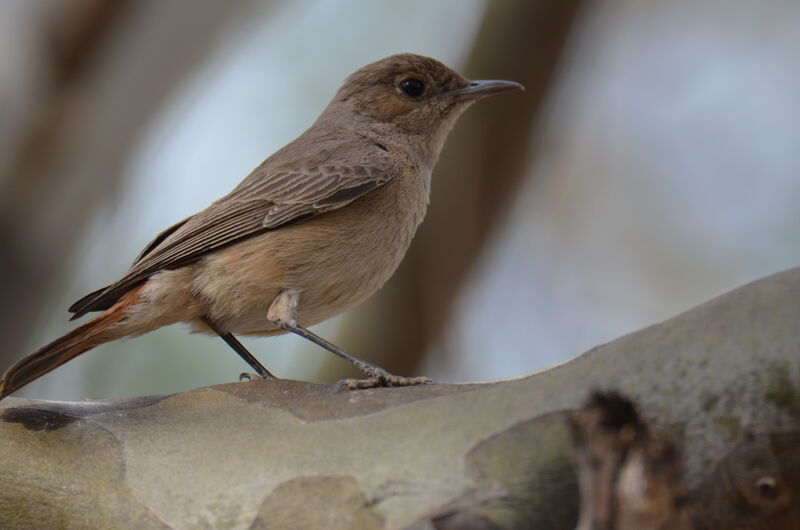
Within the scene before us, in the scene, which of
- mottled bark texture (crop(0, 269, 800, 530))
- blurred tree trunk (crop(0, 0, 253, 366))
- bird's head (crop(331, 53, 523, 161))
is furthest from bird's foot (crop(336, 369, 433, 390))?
blurred tree trunk (crop(0, 0, 253, 366))

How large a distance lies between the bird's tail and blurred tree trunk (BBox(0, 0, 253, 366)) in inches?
68.5

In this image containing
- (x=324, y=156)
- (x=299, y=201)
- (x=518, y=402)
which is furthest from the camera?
(x=324, y=156)

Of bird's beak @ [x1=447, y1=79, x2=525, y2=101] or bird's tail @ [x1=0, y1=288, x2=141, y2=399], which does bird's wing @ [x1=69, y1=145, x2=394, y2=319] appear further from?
bird's beak @ [x1=447, y1=79, x2=525, y2=101]

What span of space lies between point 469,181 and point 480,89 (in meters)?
0.88

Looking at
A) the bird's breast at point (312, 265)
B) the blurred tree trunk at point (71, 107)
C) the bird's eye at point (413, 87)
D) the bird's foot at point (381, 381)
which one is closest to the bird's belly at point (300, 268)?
the bird's breast at point (312, 265)

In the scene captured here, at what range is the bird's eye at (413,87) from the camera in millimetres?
4230

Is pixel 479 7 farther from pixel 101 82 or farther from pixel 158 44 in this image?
pixel 101 82

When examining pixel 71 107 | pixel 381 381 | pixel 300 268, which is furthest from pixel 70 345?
pixel 71 107

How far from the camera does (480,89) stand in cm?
415

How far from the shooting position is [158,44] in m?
4.70

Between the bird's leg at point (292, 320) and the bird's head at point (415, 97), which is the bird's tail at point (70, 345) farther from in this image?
the bird's head at point (415, 97)

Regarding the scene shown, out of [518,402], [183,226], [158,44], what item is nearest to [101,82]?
[158,44]

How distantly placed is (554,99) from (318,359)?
198 cm

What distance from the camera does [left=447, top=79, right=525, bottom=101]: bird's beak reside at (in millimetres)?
4109
